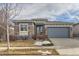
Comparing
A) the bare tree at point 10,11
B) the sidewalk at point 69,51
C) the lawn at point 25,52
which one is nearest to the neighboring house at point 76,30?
the sidewalk at point 69,51

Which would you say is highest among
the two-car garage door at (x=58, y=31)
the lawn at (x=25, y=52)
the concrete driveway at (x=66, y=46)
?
the two-car garage door at (x=58, y=31)

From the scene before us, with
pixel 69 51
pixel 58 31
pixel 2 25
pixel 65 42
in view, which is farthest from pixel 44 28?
pixel 2 25

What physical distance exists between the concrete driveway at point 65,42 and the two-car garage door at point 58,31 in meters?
0.05

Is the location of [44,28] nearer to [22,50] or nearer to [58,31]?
[58,31]

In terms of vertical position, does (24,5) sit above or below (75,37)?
above

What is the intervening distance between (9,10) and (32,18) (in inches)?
13.3

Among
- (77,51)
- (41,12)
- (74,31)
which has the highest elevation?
(41,12)

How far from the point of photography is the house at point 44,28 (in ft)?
13.0

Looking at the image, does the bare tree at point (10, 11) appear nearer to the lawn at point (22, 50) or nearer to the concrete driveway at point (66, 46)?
the lawn at point (22, 50)

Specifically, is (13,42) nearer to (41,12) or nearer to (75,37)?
(41,12)

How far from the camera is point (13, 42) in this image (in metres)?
3.95

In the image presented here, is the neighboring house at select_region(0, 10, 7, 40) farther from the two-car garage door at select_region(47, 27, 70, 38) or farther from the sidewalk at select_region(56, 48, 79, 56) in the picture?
the sidewalk at select_region(56, 48, 79, 56)

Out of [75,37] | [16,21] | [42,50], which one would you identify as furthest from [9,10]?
[75,37]

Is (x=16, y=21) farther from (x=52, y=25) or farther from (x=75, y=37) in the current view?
(x=75, y=37)
